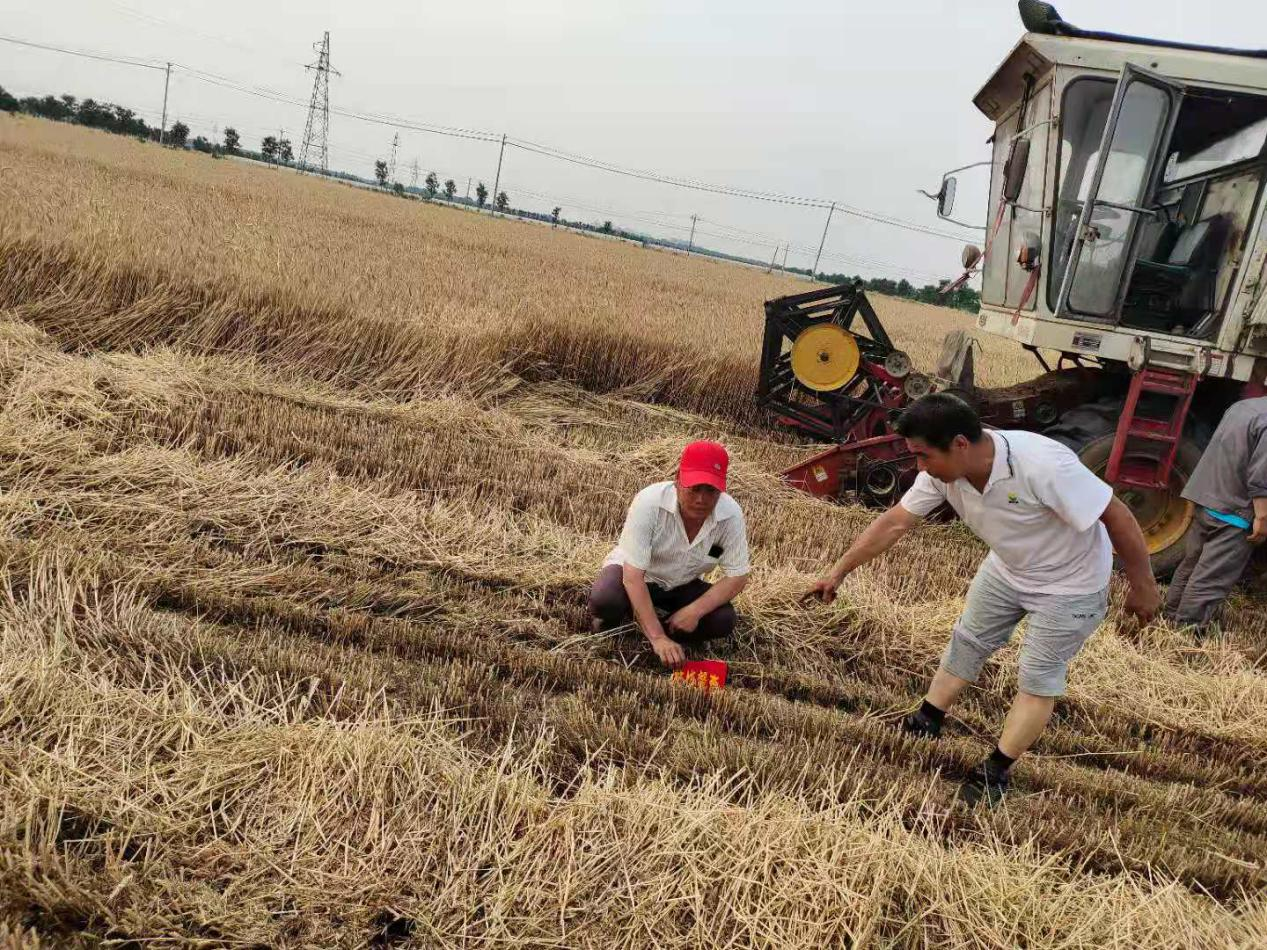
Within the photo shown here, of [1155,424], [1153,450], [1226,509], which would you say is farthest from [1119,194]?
[1226,509]

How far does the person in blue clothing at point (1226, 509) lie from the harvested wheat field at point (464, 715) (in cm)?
31

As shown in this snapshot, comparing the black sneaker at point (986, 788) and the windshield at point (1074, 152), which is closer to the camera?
the black sneaker at point (986, 788)

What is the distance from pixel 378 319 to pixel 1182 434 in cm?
646

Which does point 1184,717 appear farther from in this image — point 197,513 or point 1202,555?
point 197,513

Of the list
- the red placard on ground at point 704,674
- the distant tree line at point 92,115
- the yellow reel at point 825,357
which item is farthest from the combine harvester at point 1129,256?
the distant tree line at point 92,115

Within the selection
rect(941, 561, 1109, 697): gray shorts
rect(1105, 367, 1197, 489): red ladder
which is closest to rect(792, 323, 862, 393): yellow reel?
rect(1105, 367, 1197, 489): red ladder

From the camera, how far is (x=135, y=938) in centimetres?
187

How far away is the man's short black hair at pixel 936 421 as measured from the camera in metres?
2.63

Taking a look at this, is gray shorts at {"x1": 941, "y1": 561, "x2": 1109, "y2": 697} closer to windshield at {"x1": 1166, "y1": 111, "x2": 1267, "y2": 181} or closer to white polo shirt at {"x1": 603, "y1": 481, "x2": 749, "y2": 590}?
white polo shirt at {"x1": 603, "y1": 481, "x2": 749, "y2": 590}

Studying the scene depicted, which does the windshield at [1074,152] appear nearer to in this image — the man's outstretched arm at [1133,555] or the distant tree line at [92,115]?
the man's outstretched arm at [1133,555]

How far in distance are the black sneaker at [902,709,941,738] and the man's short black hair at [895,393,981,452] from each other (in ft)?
4.04

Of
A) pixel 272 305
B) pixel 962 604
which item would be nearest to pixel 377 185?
pixel 272 305

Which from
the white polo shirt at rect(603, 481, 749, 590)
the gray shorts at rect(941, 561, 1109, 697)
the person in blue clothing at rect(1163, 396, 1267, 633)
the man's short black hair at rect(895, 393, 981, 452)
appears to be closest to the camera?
the man's short black hair at rect(895, 393, 981, 452)

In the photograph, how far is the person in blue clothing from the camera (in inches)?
168
